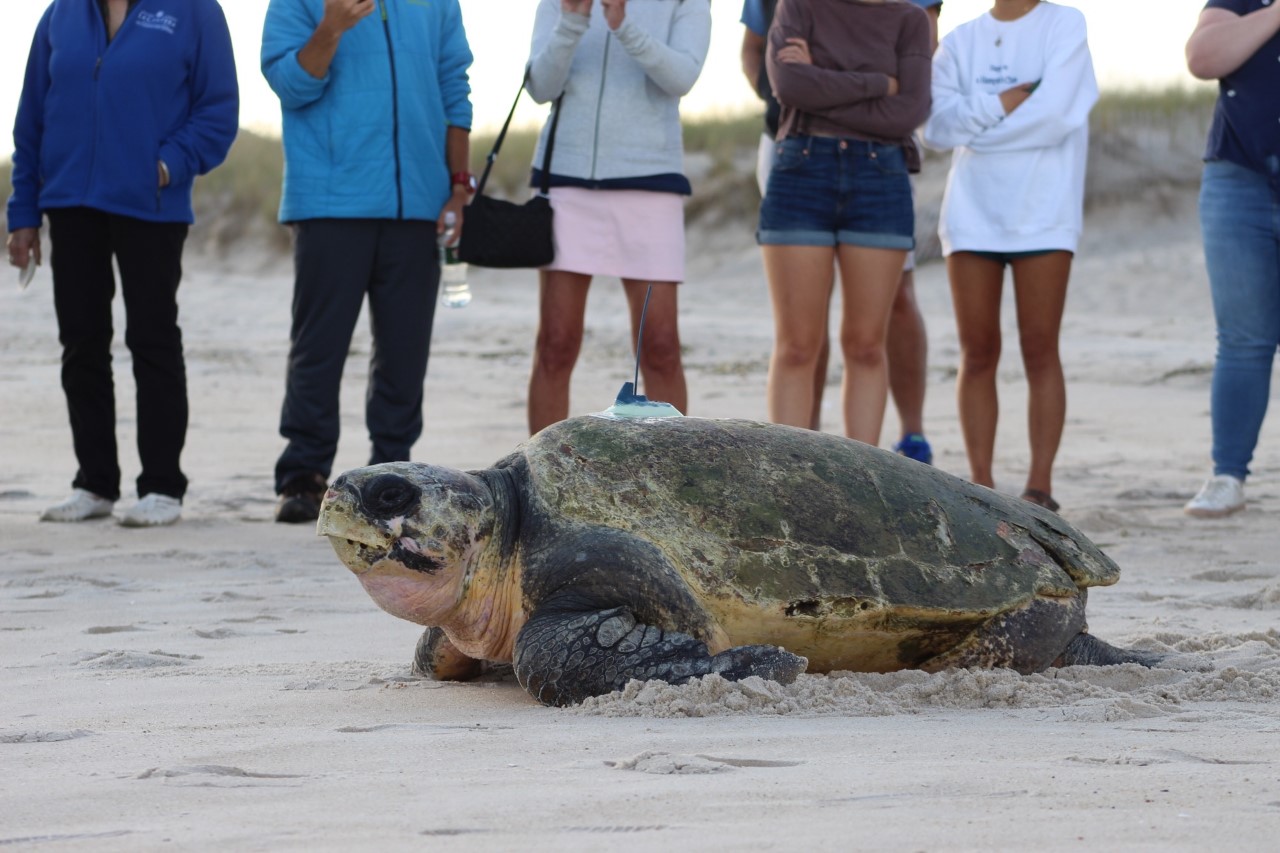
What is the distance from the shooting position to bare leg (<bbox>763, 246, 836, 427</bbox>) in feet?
15.2

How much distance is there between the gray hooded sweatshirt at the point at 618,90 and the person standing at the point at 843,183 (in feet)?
0.99

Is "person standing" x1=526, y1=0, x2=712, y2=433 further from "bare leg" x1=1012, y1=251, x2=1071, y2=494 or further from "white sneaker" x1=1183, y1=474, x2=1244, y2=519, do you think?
"white sneaker" x1=1183, y1=474, x2=1244, y2=519

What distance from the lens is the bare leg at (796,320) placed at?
15.2 ft

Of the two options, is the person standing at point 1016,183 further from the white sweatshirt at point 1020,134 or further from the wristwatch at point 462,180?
the wristwatch at point 462,180

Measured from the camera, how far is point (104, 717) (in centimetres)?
234

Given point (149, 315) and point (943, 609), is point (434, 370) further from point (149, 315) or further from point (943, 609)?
point (943, 609)

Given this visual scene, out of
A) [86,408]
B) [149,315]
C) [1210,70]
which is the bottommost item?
[86,408]

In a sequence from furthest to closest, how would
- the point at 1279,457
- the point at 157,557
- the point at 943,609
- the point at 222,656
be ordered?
the point at 1279,457 < the point at 157,557 < the point at 222,656 < the point at 943,609

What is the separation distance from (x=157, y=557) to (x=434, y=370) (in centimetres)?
626

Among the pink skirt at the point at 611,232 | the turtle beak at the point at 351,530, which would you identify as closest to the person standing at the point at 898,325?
the pink skirt at the point at 611,232

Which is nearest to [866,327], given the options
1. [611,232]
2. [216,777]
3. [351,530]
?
[611,232]

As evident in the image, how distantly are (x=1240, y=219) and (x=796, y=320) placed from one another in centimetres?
154

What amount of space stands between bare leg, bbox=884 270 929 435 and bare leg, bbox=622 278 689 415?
3.74 feet

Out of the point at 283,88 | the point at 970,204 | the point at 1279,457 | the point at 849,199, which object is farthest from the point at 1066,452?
the point at 283,88
